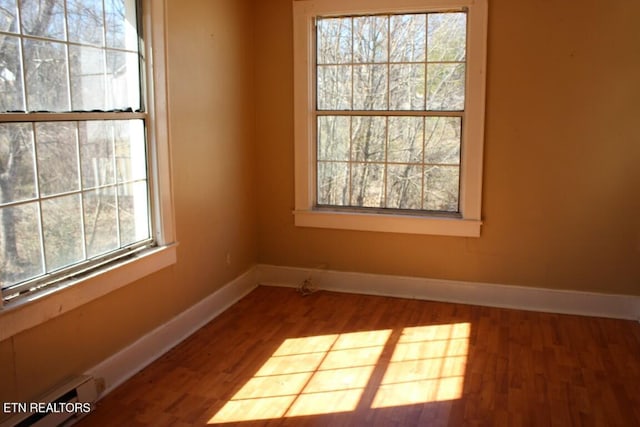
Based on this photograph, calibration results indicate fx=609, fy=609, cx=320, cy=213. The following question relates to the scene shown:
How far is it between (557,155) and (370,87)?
145 cm

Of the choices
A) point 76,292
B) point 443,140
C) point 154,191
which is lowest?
point 76,292

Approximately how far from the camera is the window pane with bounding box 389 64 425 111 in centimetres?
454

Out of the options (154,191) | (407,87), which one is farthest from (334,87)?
(154,191)

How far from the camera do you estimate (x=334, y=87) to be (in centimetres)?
476

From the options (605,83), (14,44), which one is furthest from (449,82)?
(14,44)

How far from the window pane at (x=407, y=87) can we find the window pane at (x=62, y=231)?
8.23 feet

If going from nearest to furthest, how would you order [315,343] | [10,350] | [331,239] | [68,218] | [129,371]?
1. [10,350]
2. [68,218]
3. [129,371]
4. [315,343]
5. [331,239]

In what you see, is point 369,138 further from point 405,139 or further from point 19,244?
point 19,244

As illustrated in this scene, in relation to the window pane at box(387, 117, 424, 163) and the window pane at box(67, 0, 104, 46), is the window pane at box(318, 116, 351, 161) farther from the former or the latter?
the window pane at box(67, 0, 104, 46)

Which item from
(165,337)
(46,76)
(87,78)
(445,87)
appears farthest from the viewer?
(445,87)

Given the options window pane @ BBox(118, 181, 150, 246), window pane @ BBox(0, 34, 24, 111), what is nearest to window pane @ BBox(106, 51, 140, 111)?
window pane @ BBox(118, 181, 150, 246)

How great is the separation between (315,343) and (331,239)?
1.20m

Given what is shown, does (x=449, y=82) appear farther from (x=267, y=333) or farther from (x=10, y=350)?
(x=10, y=350)

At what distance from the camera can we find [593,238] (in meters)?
4.32
